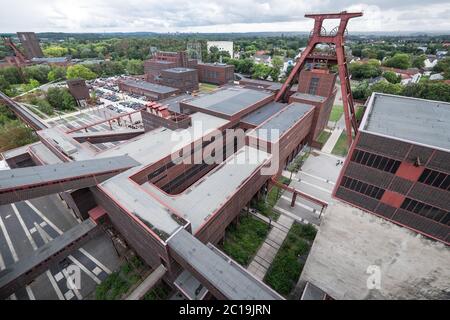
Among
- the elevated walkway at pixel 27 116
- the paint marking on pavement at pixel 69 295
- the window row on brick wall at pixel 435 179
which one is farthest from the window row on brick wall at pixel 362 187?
the elevated walkway at pixel 27 116

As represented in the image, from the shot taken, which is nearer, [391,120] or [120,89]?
[391,120]

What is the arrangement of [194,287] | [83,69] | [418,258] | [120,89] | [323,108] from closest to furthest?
1. [418,258]
2. [194,287]
3. [323,108]
4. [120,89]
5. [83,69]

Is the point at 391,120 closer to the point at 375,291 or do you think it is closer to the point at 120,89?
the point at 375,291

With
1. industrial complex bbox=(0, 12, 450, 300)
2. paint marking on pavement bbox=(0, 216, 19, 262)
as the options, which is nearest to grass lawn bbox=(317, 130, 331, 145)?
industrial complex bbox=(0, 12, 450, 300)

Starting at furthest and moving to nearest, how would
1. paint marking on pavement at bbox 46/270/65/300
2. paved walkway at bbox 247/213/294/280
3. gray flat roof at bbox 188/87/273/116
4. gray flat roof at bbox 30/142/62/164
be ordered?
gray flat roof at bbox 188/87/273/116 < gray flat roof at bbox 30/142/62/164 < paved walkway at bbox 247/213/294/280 < paint marking on pavement at bbox 46/270/65/300

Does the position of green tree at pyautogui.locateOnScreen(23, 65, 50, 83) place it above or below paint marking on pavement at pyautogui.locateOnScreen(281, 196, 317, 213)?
above

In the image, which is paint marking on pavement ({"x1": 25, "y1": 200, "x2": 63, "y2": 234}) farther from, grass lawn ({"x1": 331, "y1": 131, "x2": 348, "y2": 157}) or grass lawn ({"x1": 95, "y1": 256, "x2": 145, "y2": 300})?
grass lawn ({"x1": 331, "y1": 131, "x2": 348, "y2": 157})

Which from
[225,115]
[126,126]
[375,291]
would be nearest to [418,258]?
[375,291]

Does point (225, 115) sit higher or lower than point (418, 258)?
higher
